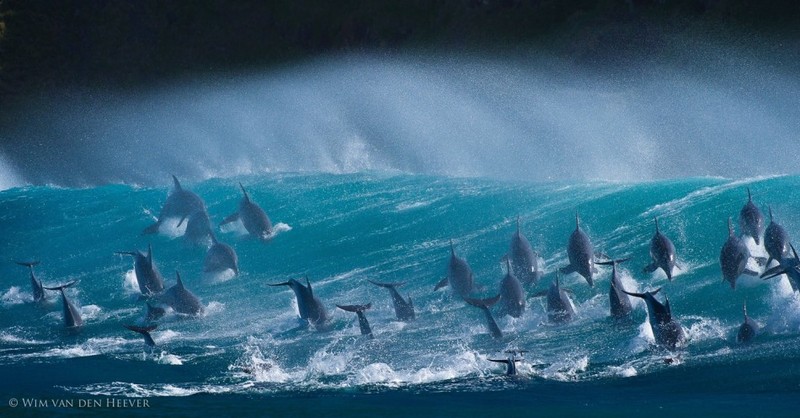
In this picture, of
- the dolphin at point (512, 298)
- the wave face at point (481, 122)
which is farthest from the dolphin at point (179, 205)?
the dolphin at point (512, 298)

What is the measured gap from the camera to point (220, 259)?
22531 millimetres

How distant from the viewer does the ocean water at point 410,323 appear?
14492 mm

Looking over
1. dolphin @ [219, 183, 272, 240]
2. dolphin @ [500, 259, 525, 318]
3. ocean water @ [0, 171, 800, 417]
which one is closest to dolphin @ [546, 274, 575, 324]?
ocean water @ [0, 171, 800, 417]

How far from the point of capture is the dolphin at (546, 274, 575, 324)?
17.4m

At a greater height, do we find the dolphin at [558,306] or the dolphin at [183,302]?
the dolphin at [183,302]

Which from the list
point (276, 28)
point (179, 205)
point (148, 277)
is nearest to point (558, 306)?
point (148, 277)

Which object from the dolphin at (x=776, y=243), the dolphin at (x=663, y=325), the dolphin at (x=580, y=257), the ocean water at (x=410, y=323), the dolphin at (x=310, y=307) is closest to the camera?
the ocean water at (x=410, y=323)

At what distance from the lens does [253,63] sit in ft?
161

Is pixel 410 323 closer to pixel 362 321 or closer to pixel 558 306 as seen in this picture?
pixel 362 321

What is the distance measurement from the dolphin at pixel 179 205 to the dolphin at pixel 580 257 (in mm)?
10482

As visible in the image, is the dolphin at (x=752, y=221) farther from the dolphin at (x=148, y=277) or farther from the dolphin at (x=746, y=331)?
the dolphin at (x=148, y=277)

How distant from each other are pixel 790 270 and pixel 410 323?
6.28m

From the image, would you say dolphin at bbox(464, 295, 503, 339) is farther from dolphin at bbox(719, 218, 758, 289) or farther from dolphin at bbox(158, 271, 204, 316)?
dolphin at bbox(158, 271, 204, 316)

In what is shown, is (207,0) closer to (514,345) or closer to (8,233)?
(8,233)
